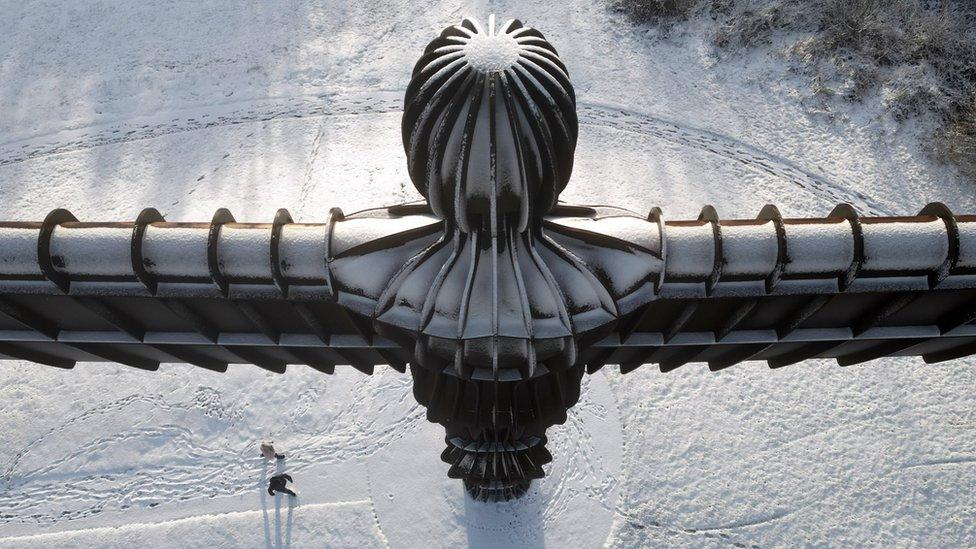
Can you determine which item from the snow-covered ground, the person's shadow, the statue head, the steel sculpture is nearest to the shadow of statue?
the snow-covered ground

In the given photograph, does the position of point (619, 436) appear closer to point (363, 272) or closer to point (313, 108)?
point (363, 272)

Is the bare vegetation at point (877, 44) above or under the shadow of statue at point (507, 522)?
above

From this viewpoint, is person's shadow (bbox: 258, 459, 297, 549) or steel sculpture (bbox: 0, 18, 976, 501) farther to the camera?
→ person's shadow (bbox: 258, 459, 297, 549)

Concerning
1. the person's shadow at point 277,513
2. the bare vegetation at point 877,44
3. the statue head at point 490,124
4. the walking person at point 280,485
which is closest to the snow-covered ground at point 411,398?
the person's shadow at point 277,513

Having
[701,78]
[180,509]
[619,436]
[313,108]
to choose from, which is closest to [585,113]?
[701,78]

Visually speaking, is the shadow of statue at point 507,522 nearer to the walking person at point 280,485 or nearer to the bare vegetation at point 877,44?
the walking person at point 280,485

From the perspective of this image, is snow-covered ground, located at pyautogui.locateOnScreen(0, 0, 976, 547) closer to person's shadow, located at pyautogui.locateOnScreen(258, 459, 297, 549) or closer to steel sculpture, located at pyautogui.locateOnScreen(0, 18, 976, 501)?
person's shadow, located at pyautogui.locateOnScreen(258, 459, 297, 549)
